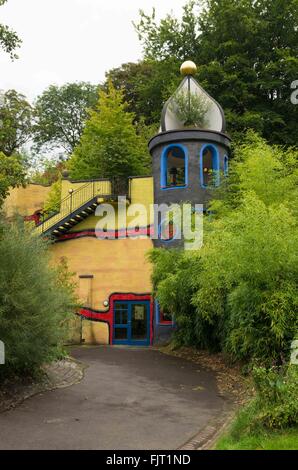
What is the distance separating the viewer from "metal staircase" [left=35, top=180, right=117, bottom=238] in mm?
18453

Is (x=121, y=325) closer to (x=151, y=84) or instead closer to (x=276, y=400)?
(x=276, y=400)

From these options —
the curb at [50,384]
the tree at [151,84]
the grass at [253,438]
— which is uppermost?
the tree at [151,84]

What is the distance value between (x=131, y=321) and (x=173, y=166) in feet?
22.7

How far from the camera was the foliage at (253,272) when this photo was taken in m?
8.69

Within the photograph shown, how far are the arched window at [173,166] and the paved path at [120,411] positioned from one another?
23.9 feet

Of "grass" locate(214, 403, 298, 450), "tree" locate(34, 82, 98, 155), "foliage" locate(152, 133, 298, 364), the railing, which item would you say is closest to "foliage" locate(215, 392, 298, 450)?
"grass" locate(214, 403, 298, 450)

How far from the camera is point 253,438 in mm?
5645

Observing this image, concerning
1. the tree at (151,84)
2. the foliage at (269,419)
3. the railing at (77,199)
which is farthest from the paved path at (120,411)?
the tree at (151,84)

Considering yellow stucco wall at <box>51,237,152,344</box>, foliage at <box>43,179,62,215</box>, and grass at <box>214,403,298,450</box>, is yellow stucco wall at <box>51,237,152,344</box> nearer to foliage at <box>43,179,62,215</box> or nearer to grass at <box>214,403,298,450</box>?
foliage at <box>43,179,62,215</box>

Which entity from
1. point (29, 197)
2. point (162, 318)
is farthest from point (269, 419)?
point (29, 197)

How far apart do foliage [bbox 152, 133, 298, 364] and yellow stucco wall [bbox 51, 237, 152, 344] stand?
4.36 meters

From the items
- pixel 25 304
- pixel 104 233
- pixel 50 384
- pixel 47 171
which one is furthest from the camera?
pixel 47 171

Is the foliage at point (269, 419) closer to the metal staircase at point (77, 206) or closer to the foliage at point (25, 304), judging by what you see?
the foliage at point (25, 304)

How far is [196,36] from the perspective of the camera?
25.2 m
